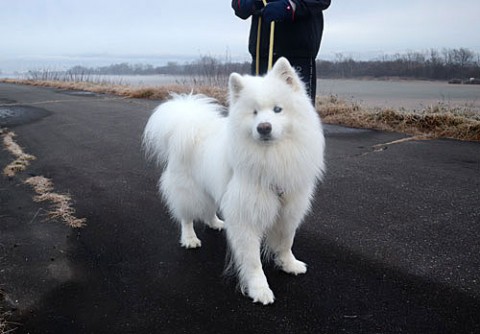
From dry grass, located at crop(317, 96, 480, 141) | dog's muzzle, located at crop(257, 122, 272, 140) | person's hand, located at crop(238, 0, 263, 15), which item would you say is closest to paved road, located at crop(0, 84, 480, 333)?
dog's muzzle, located at crop(257, 122, 272, 140)

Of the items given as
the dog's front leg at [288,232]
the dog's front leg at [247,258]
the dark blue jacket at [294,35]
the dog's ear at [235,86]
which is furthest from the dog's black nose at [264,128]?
the dark blue jacket at [294,35]

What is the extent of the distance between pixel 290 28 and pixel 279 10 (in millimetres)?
348

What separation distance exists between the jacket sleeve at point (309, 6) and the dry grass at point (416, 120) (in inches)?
167

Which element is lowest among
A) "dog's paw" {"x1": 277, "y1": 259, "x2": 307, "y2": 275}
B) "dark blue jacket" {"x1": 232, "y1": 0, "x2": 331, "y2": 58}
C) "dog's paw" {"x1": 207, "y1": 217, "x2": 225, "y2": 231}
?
"dog's paw" {"x1": 277, "y1": 259, "x2": 307, "y2": 275}

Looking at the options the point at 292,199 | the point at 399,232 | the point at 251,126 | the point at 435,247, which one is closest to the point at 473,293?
the point at 435,247

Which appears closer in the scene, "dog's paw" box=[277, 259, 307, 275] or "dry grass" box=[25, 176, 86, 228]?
"dog's paw" box=[277, 259, 307, 275]

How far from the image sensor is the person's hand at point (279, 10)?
10.2ft

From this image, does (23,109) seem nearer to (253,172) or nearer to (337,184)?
(337,184)

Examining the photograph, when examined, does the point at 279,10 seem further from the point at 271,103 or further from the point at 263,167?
the point at 263,167

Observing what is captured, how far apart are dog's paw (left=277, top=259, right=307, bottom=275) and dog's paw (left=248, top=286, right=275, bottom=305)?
334mm

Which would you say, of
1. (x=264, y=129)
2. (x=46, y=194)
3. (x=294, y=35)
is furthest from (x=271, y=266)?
(x=46, y=194)

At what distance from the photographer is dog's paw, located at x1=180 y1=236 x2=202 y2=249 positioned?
322cm

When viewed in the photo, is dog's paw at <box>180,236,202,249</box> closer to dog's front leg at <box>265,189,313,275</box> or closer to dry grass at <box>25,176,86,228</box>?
dog's front leg at <box>265,189,313,275</box>

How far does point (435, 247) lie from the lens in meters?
3.01
